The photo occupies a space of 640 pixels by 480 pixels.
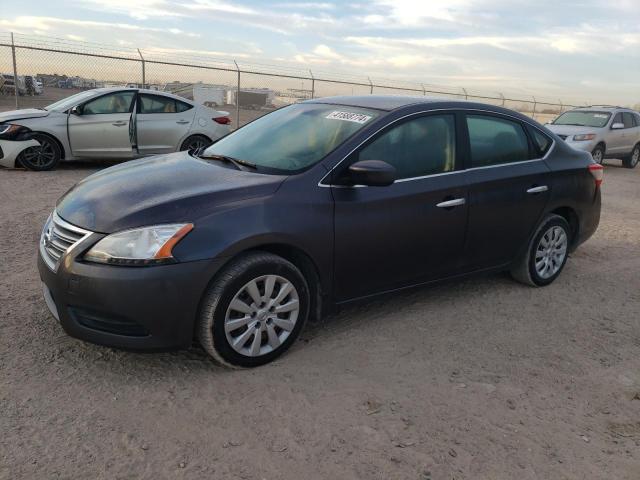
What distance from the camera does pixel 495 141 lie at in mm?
4461

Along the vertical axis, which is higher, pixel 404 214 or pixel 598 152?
pixel 404 214

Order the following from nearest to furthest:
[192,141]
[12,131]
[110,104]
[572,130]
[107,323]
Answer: [107,323]
[12,131]
[110,104]
[192,141]
[572,130]

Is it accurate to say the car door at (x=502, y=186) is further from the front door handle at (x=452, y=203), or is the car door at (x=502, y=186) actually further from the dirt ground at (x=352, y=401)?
the dirt ground at (x=352, y=401)

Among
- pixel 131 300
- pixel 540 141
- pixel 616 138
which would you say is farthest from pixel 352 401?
pixel 616 138

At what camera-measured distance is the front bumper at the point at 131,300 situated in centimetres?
287

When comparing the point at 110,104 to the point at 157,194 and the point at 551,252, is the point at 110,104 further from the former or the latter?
the point at 551,252

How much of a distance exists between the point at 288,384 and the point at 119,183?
164 cm

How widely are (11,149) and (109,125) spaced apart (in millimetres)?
1527

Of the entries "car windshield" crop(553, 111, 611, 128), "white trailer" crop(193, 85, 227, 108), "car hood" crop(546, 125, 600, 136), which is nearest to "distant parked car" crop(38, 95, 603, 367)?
"car hood" crop(546, 125, 600, 136)

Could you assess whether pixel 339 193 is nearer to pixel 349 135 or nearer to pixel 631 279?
pixel 349 135

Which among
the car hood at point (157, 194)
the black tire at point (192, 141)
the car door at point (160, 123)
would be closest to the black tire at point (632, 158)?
the black tire at point (192, 141)

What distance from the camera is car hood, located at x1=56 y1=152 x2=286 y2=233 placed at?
302 cm

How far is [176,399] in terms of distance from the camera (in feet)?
9.71

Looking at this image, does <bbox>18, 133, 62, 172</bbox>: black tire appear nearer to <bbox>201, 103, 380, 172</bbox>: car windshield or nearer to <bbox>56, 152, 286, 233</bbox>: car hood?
<bbox>201, 103, 380, 172</bbox>: car windshield
